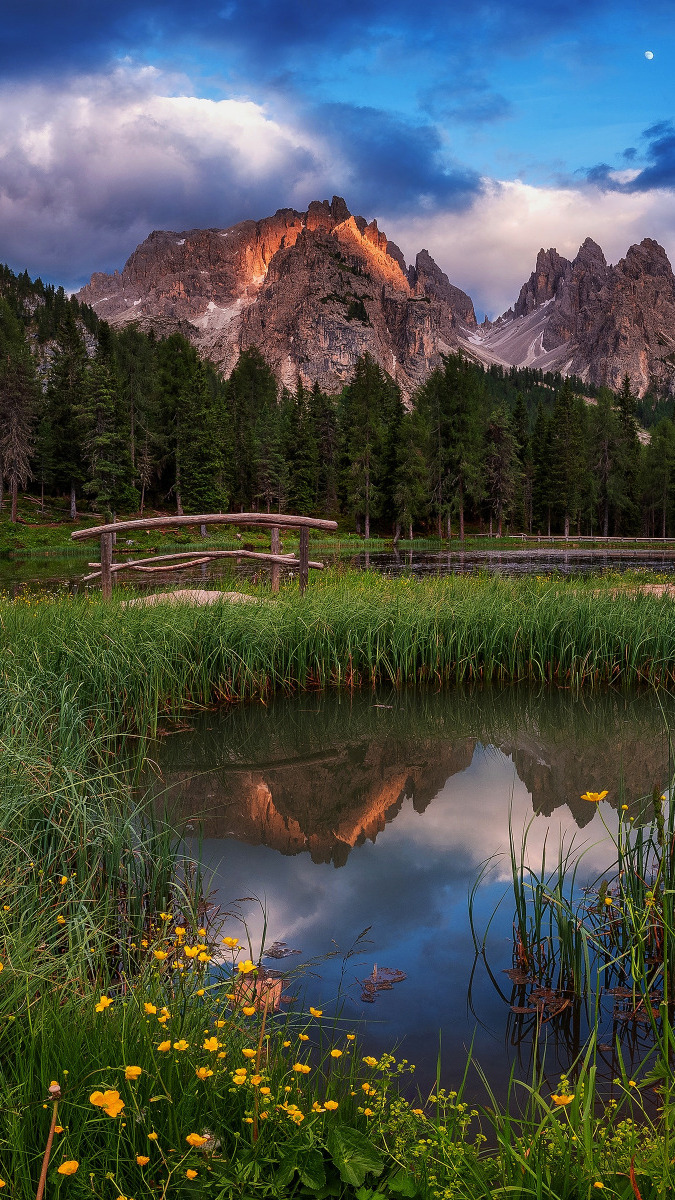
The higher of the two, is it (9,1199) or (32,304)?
(32,304)

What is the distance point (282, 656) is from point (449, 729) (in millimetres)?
2234

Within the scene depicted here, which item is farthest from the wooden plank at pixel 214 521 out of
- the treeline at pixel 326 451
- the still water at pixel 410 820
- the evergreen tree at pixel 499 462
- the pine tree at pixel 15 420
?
the evergreen tree at pixel 499 462

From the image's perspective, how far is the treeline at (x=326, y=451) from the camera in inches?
2036

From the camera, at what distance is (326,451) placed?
6788cm

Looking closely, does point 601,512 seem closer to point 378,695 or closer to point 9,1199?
point 378,695

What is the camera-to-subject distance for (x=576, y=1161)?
181cm

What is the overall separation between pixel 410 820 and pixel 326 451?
6426 cm

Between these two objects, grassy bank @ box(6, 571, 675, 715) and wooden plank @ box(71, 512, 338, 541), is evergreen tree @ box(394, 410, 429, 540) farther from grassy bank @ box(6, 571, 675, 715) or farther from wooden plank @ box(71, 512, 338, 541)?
grassy bank @ box(6, 571, 675, 715)

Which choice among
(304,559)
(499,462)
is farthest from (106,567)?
(499,462)

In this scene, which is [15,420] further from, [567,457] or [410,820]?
[410,820]

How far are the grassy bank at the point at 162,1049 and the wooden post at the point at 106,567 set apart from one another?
8.57 feet

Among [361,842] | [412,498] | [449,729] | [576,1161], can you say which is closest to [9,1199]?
[576,1161]

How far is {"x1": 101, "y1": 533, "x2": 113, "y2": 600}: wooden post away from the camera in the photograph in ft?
36.5

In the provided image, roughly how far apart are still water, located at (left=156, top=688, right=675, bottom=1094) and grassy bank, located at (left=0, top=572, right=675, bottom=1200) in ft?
0.99
